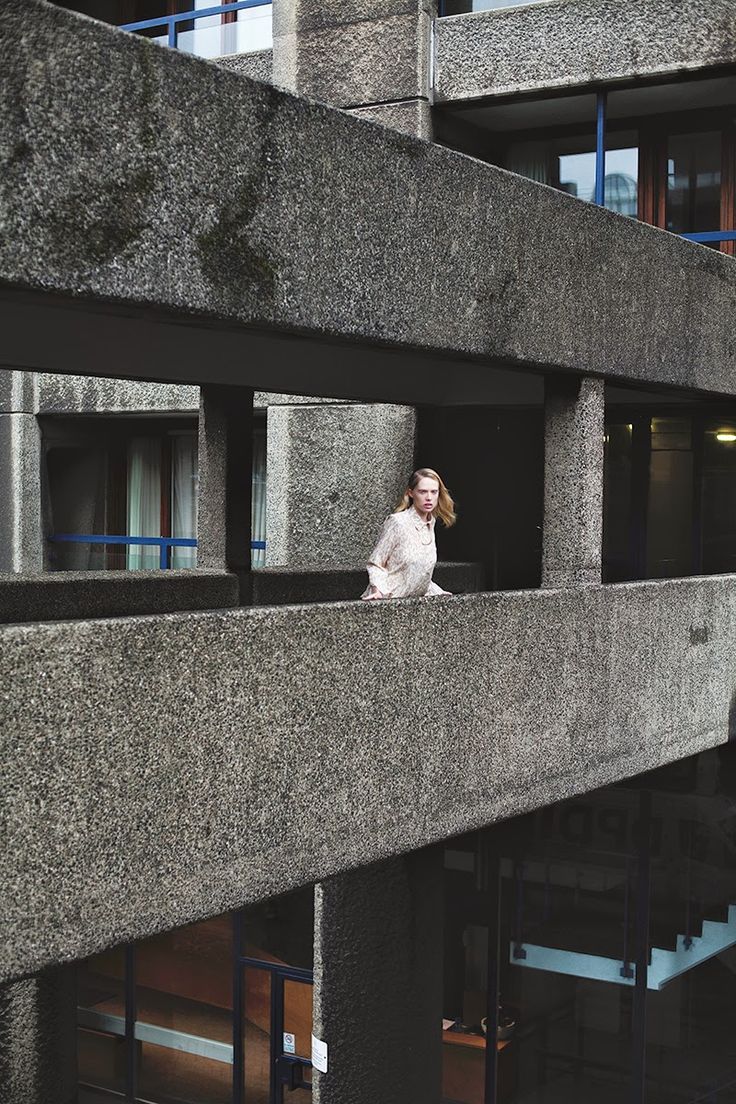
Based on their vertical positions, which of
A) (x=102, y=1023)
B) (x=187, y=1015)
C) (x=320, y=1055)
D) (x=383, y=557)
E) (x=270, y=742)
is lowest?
(x=102, y=1023)

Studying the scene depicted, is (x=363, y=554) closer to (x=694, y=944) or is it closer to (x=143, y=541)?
(x=143, y=541)

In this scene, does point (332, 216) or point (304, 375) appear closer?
point (332, 216)

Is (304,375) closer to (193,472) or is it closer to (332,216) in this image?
(332,216)

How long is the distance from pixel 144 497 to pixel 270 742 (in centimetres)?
989

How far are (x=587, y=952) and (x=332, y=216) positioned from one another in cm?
727

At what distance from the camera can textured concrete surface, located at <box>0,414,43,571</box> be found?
1487 centimetres

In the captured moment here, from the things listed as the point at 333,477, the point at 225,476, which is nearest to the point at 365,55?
the point at 333,477

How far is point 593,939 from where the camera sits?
436 inches

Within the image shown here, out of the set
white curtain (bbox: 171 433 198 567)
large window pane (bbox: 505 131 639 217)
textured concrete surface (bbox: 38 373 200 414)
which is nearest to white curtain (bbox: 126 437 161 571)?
white curtain (bbox: 171 433 198 567)

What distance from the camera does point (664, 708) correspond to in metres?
8.88

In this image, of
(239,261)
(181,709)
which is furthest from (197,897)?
(239,261)

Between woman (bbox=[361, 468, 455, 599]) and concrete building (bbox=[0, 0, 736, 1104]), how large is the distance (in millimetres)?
722

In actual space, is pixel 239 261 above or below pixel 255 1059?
above

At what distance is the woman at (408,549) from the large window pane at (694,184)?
18.5ft
